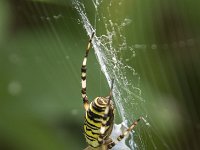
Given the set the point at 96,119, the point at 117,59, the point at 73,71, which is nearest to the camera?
the point at 96,119

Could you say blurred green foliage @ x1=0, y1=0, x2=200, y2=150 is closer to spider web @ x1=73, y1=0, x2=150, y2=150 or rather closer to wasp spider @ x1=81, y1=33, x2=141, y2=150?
spider web @ x1=73, y1=0, x2=150, y2=150

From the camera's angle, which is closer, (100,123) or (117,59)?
(100,123)

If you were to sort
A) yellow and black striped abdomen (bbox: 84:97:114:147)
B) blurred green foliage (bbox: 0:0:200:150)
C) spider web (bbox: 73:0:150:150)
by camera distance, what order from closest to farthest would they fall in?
1. yellow and black striped abdomen (bbox: 84:97:114:147)
2. spider web (bbox: 73:0:150:150)
3. blurred green foliage (bbox: 0:0:200:150)

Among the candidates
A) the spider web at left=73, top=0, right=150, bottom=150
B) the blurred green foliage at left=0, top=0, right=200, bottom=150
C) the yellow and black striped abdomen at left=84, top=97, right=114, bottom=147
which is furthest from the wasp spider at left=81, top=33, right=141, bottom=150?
the blurred green foliage at left=0, top=0, right=200, bottom=150

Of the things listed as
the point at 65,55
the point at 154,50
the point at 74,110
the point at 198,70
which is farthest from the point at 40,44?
the point at 198,70

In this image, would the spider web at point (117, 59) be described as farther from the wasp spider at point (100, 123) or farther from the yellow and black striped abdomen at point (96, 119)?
the yellow and black striped abdomen at point (96, 119)

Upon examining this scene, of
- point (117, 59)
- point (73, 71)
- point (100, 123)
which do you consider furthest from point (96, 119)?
point (73, 71)

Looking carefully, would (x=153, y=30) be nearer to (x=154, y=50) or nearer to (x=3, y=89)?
(x=154, y=50)

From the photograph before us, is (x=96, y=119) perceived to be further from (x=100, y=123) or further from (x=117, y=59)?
(x=117, y=59)
